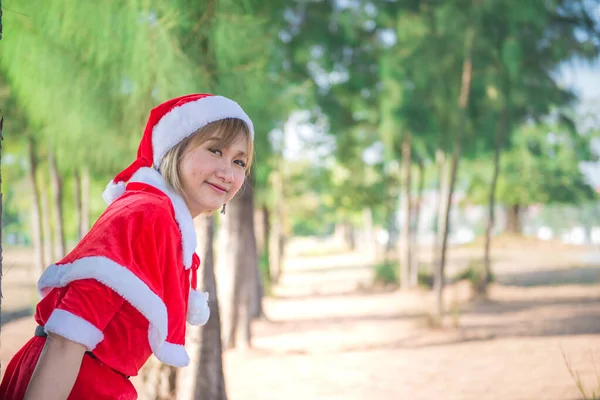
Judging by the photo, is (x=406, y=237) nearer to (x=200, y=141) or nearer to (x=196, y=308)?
(x=196, y=308)

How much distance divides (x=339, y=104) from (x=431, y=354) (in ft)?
16.4

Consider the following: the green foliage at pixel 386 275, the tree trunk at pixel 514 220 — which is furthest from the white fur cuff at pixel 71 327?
the tree trunk at pixel 514 220

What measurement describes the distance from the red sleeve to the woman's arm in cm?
2

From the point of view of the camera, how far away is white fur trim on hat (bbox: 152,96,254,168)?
1.47 m

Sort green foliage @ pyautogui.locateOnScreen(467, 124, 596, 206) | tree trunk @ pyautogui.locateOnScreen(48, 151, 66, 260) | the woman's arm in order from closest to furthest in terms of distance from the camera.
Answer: the woman's arm < tree trunk @ pyautogui.locateOnScreen(48, 151, 66, 260) < green foliage @ pyautogui.locateOnScreen(467, 124, 596, 206)

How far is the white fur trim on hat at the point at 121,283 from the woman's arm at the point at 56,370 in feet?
0.39

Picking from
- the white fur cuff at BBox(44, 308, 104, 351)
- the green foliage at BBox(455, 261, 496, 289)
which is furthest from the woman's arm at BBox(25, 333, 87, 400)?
the green foliage at BBox(455, 261, 496, 289)

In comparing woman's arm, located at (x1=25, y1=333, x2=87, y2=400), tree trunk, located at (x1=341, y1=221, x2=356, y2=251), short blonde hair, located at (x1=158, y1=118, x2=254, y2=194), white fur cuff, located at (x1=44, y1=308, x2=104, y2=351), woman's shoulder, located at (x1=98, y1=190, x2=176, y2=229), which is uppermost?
short blonde hair, located at (x1=158, y1=118, x2=254, y2=194)

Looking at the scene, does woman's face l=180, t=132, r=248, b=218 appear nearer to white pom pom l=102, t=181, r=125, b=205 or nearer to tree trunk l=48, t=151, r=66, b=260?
white pom pom l=102, t=181, r=125, b=205

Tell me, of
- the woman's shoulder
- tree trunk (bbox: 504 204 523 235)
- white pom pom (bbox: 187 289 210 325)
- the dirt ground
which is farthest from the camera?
tree trunk (bbox: 504 204 523 235)

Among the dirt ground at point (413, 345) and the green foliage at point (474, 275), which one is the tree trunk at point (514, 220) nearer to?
the dirt ground at point (413, 345)

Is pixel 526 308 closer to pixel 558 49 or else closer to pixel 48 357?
pixel 558 49

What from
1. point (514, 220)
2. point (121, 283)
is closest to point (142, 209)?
point (121, 283)

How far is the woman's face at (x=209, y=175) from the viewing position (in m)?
1.43
